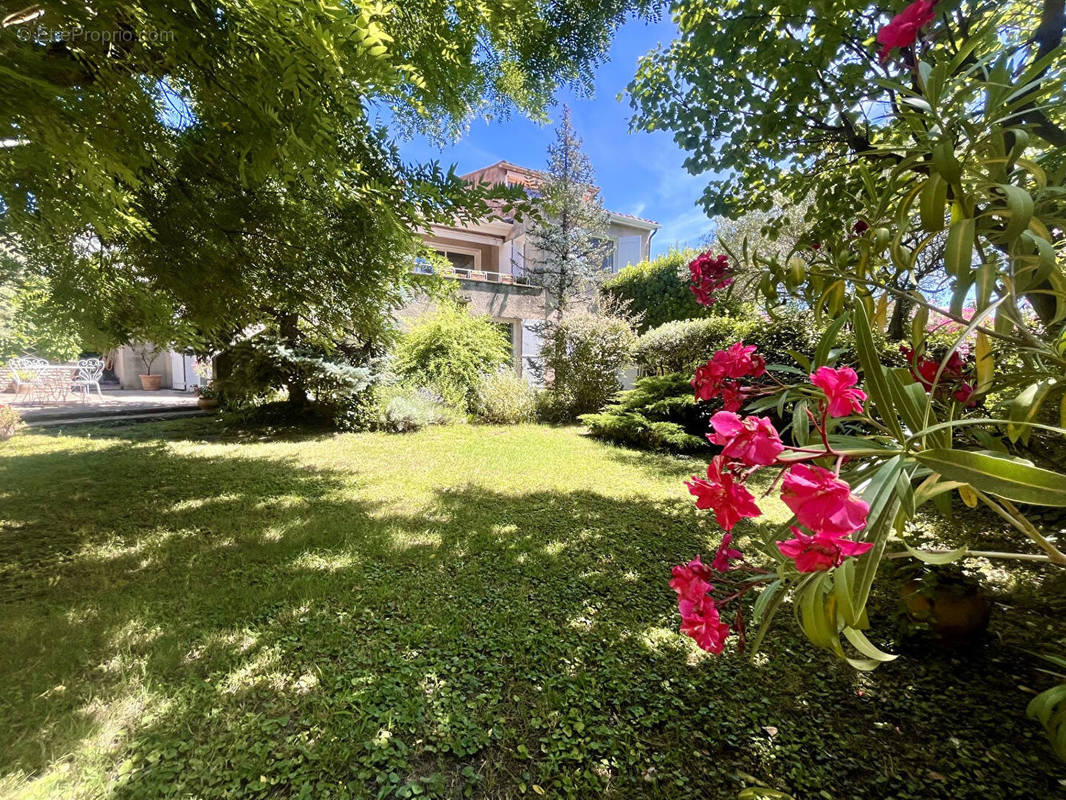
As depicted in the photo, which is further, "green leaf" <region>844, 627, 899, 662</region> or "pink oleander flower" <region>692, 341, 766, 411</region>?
"pink oleander flower" <region>692, 341, 766, 411</region>

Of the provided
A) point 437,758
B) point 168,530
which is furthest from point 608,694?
point 168,530

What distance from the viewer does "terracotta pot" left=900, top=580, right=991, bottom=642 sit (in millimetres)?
2012

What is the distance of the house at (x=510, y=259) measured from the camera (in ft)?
45.0

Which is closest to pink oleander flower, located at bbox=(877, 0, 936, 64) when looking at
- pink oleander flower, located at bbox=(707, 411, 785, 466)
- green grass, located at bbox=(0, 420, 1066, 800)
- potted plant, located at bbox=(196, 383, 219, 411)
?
pink oleander flower, located at bbox=(707, 411, 785, 466)

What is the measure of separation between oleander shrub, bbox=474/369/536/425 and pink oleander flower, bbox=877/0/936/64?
8.32 metres

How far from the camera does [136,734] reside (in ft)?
5.27

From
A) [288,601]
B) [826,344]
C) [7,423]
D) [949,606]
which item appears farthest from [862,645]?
[7,423]

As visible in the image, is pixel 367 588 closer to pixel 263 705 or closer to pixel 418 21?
pixel 263 705

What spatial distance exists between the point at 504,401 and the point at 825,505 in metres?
8.65

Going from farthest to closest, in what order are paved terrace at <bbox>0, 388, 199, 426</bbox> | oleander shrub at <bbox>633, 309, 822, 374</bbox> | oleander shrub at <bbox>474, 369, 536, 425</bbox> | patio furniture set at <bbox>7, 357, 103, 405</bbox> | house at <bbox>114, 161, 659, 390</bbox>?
house at <bbox>114, 161, 659, 390</bbox>, patio furniture set at <bbox>7, 357, 103, 405</bbox>, oleander shrub at <bbox>474, 369, 536, 425</bbox>, paved terrace at <bbox>0, 388, 199, 426</bbox>, oleander shrub at <bbox>633, 309, 822, 374</bbox>

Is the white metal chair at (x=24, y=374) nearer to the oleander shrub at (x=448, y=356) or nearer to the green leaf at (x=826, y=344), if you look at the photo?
the oleander shrub at (x=448, y=356)

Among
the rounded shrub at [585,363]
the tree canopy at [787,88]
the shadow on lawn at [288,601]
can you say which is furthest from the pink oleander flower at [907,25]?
the rounded shrub at [585,363]

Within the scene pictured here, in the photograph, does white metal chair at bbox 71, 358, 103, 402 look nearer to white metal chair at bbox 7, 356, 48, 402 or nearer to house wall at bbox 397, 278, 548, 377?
white metal chair at bbox 7, 356, 48, 402

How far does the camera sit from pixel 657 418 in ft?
24.2
